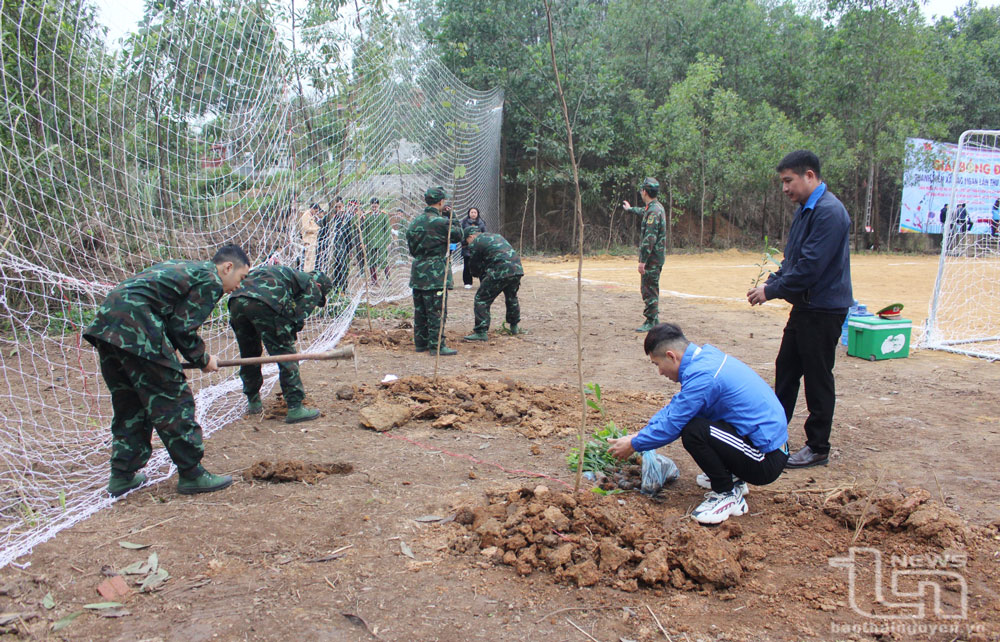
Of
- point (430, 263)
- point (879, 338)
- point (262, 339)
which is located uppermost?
point (430, 263)

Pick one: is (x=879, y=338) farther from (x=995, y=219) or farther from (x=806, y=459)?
(x=995, y=219)

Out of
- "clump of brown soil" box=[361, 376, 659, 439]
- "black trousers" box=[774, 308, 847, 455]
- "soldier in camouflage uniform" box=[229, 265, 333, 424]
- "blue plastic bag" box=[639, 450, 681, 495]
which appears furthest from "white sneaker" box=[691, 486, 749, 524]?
"soldier in camouflage uniform" box=[229, 265, 333, 424]

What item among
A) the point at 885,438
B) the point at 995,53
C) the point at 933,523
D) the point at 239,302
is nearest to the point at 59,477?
the point at 239,302

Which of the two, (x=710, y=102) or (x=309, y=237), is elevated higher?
(x=710, y=102)

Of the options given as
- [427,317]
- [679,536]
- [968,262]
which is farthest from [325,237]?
[968,262]

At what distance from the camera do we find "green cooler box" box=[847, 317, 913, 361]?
6109 mm

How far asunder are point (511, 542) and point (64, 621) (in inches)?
64.4

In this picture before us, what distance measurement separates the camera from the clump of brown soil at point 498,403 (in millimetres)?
4344

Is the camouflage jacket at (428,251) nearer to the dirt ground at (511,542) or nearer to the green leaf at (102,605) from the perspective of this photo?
the dirt ground at (511,542)

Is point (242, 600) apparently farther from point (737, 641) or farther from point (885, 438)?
point (885, 438)

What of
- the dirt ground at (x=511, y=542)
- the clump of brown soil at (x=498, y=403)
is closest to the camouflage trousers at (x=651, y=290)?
the clump of brown soil at (x=498, y=403)

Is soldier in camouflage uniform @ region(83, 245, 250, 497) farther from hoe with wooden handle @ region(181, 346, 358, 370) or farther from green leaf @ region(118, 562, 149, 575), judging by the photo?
green leaf @ region(118, 562, 149, 575)

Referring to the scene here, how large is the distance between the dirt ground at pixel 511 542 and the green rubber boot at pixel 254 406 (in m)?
0.13

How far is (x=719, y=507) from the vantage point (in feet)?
9.73
